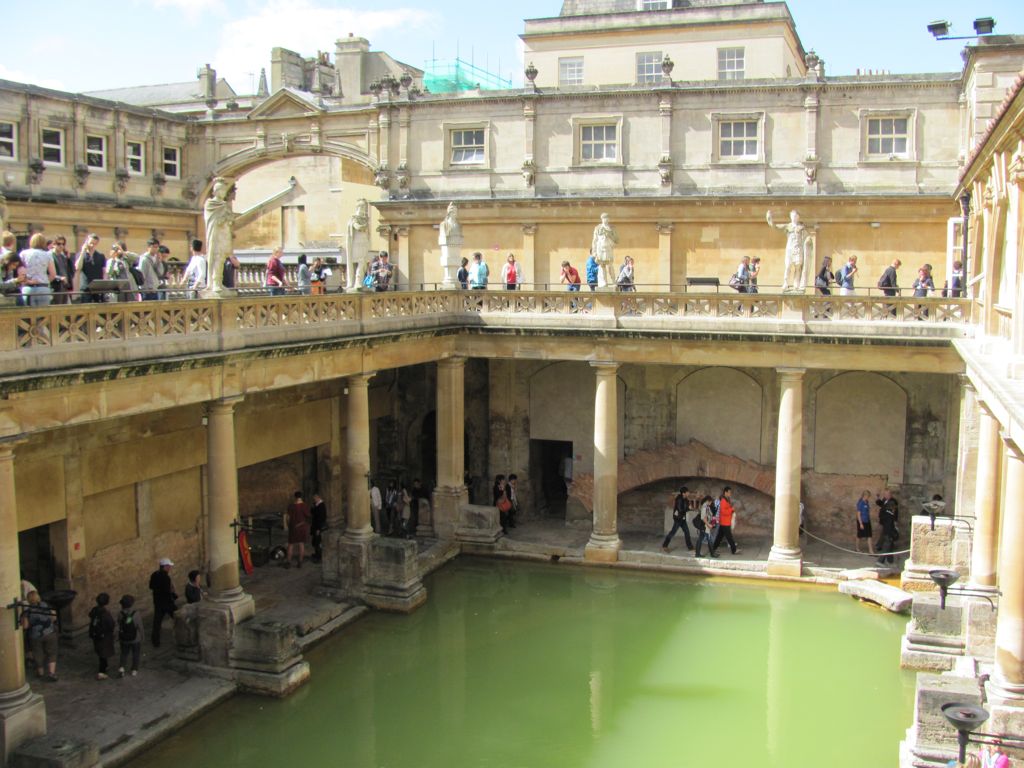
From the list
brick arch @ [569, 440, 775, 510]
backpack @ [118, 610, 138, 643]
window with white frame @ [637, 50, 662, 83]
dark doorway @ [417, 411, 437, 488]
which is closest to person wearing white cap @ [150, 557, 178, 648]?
backpack @ [118, 610, 138, 643]

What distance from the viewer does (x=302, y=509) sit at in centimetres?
2377

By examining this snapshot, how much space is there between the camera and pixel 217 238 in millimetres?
17172

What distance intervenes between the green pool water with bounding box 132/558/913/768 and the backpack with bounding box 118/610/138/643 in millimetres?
1878

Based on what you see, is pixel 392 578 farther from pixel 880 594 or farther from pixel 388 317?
pixel 880 594

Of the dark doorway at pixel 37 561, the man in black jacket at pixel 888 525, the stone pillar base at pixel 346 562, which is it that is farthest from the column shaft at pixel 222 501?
the man in black jacket at pixel 888 525

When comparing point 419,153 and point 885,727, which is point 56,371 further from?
point 419,153

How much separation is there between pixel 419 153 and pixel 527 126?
3.60m

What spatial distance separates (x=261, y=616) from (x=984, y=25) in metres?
20.3

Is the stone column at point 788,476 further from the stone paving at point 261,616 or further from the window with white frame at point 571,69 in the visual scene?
the window with white frame at point 571,69

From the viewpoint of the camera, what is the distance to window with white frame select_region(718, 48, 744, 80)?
34.2 meters

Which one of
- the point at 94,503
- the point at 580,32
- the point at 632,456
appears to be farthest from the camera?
the point at 580,32

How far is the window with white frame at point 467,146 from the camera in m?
30.9

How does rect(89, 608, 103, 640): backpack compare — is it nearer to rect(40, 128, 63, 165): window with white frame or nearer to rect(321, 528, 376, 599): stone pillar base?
rect(321, 528, 376, 599): stone pillar base

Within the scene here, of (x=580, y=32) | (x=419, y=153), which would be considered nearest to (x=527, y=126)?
(x=419, y=153)
